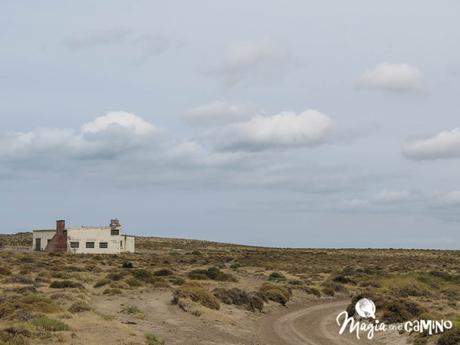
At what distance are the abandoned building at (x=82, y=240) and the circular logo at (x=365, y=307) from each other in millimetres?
63248

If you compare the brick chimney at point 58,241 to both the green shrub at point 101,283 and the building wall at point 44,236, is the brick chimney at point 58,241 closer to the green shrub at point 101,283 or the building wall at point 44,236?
the building wall at point 44,236

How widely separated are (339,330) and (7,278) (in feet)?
80.1

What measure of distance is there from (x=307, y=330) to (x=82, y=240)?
67.2m

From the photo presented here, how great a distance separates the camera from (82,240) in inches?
3679

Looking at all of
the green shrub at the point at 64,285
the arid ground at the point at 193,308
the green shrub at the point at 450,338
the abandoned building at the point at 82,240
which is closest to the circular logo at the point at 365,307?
the arid ground at the point at 193,308

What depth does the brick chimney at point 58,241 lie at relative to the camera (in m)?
92.1

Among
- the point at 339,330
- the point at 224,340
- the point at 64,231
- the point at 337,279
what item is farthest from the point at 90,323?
the point at 64,231

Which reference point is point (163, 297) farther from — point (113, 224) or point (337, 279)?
point (113, 224)

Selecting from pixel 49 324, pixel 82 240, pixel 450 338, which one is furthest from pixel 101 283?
pixel 82 240

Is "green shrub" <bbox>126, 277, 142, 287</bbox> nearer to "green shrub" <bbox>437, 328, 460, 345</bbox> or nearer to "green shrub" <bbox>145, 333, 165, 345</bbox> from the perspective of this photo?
"green shrub" <bbox>145, 333, 165, 345</bbox>

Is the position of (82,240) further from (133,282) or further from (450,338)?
(450,338)

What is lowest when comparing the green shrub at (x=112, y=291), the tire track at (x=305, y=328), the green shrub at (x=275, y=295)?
the tire track at (x=305, y=328)

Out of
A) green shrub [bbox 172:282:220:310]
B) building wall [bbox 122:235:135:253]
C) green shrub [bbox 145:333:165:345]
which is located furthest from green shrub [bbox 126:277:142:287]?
building wall [bbox 122:235:135:253]

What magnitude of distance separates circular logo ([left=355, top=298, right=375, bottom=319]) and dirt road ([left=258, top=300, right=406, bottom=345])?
1.67 metres
